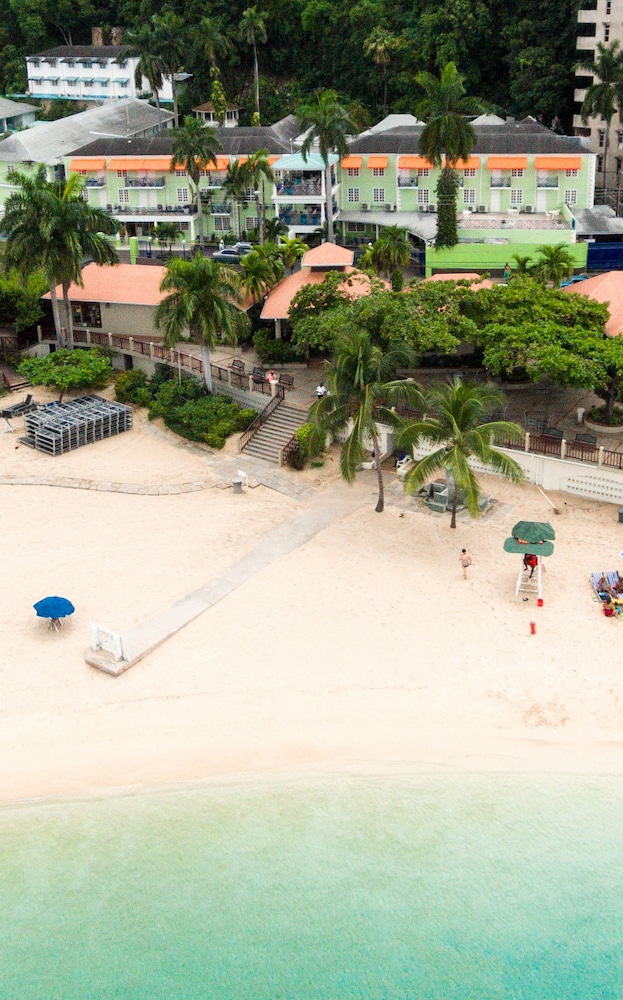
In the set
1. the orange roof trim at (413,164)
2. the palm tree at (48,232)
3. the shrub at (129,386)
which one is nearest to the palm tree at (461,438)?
the shrub at (129,386)

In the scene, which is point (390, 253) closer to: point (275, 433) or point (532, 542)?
point (275, 433)

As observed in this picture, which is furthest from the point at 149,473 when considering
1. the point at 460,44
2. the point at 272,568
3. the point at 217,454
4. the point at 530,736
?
the point at 460,44

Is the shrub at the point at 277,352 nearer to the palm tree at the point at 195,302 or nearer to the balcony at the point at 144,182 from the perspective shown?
the palm tree at the point at 195,302

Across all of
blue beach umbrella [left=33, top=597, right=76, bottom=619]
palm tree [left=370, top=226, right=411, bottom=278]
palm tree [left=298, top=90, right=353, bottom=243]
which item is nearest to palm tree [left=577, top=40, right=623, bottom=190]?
palm tree [left=298, top=90, right=353, bottom=243]

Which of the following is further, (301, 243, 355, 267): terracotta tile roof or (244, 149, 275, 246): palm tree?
(244, 149, 275, 246): palm tree

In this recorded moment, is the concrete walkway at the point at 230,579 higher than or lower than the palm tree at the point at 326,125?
lower

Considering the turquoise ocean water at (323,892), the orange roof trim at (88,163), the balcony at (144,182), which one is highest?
the orange roof trim at (88,163)

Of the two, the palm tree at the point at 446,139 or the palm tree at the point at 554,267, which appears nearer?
the palm tree at the point at 554,267

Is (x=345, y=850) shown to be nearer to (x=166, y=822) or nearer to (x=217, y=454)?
(x=166, y=822)

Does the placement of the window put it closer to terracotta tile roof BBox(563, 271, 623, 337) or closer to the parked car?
the parked car
